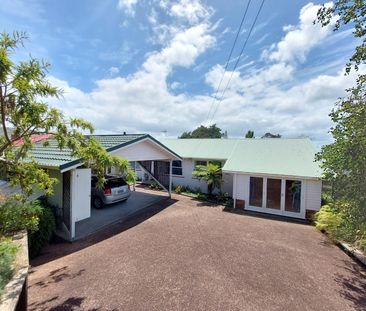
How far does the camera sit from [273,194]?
12.3 metres

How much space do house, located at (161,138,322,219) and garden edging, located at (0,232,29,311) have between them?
10469 mm

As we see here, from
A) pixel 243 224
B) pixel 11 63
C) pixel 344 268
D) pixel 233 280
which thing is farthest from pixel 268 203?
pixel 11 63

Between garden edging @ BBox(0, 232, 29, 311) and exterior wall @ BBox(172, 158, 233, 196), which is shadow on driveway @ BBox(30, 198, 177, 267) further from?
exterior wall @ BBox(172, 158, 233, 196)

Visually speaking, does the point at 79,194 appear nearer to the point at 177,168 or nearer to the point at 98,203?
the point at 98,203

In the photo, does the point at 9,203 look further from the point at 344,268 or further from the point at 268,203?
the point at 268,203

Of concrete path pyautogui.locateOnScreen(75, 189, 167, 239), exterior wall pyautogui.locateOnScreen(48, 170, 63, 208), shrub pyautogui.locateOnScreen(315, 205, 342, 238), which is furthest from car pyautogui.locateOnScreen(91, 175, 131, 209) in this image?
shrub pyautogui.locateOnScreen(315, 205, 342, 238)

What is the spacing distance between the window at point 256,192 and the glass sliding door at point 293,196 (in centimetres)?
136

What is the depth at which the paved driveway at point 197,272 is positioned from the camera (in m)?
4.73

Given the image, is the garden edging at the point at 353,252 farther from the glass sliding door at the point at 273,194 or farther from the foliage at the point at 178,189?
the foliage at the point at 178,189

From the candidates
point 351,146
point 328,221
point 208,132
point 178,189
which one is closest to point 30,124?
point 351,146

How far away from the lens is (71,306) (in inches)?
177

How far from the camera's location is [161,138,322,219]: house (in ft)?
37.6

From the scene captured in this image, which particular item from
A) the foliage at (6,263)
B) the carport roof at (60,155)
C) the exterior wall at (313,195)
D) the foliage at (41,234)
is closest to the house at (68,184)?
the carport roof at (60,155)

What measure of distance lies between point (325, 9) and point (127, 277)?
330 inches
